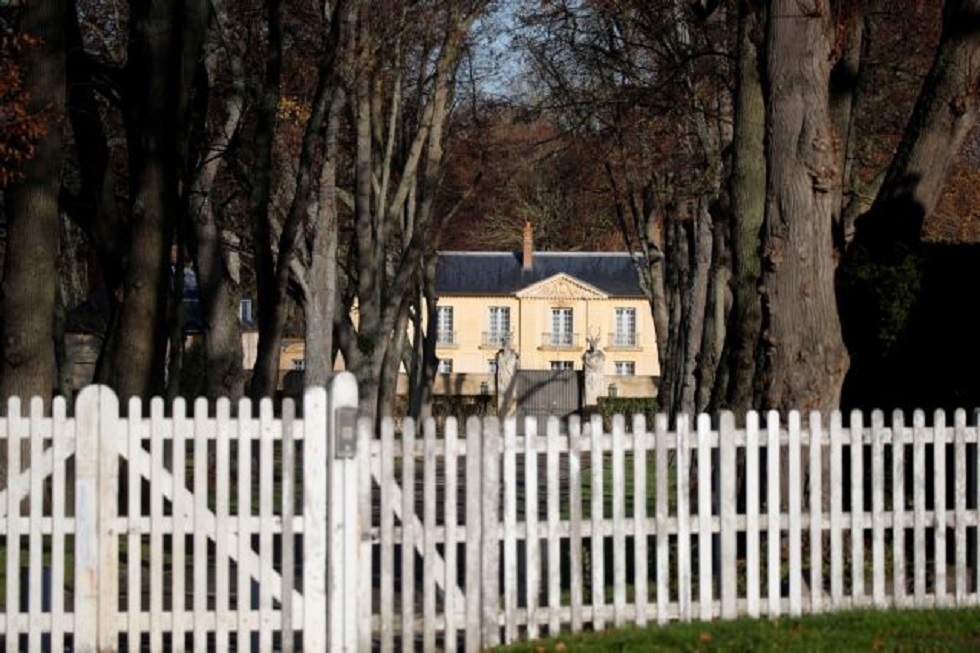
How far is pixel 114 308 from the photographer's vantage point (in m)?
22.1

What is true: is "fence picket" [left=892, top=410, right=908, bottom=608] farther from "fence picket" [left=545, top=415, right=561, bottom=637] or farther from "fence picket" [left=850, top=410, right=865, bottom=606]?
"fence picket" [left=545, top=415, right=561, bottom=637]

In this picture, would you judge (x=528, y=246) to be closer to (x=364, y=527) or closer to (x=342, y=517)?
(x=364, y=527)

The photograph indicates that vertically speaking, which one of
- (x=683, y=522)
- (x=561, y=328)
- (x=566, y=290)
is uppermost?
(x=566, y=290)

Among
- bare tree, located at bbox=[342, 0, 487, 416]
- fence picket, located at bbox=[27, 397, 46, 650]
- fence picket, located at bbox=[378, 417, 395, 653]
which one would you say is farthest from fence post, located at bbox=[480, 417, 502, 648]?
bare tree, located at bbox=[342, 0, 487, 416]

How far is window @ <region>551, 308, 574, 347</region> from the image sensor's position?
87.9m

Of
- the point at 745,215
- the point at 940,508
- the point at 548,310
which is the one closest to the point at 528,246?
the point at 548,310

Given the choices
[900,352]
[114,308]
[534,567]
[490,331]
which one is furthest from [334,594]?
[490,331]

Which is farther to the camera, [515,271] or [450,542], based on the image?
[515,271]

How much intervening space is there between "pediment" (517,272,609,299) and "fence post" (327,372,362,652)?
74.1 metres

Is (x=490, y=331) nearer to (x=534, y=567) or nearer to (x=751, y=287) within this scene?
(x=751, y=287)

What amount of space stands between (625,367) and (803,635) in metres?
77.4

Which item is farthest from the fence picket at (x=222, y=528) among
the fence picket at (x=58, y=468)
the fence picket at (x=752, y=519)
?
the fence picket at (x=752, y=519)

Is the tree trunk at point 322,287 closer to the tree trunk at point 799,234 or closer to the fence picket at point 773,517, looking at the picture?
the tree trunk at point 799,234

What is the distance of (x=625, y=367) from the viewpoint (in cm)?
8888
